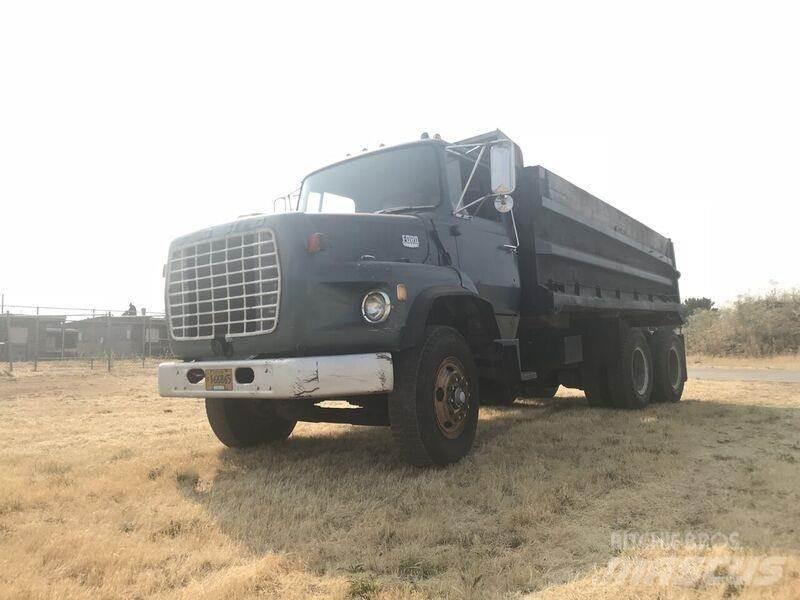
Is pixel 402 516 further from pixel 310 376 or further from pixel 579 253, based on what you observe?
pixel 579 253

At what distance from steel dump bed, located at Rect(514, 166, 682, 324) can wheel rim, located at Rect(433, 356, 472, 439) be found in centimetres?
160

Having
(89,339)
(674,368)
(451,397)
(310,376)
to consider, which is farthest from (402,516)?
(89,339)

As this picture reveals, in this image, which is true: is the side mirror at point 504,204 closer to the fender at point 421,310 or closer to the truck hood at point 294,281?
the fender at point 421,310

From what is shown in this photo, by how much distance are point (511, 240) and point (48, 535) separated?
442cm

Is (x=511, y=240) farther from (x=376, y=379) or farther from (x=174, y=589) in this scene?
(x=174, y=589)

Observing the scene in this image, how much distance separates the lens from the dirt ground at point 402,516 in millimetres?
2447

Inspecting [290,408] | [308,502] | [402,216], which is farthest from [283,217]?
[308,502]

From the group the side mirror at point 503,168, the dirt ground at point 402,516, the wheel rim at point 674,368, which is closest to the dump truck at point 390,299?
the side mirror at point 503,168

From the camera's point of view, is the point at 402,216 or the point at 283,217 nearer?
the point at 283,217

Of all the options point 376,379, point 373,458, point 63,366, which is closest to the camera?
point 376,379

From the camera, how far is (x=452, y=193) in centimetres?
498

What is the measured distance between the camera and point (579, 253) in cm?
663

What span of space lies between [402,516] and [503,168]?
2818 millimetres

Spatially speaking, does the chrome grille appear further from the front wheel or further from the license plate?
the front wheel
